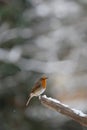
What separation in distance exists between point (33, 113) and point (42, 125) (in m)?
0.15

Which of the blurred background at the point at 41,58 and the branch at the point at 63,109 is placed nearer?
the branch at the point at 63,109

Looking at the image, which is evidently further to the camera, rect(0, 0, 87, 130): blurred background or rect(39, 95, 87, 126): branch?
rect(0, 0, 87, 130): blurred background

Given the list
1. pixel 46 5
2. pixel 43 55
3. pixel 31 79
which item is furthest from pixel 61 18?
pixel 31 79

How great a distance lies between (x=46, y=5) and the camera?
8.05 metres

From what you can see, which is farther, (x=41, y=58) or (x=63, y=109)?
(x=41, y=58)

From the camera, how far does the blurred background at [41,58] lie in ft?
16.9

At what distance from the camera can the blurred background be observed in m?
5.16

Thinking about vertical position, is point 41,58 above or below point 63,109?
above

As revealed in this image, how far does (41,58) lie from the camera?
257 inches

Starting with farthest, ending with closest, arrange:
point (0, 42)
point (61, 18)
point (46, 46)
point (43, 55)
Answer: point (61, 18) < point (46, 46) < point (43, 55) < point (0, 42)

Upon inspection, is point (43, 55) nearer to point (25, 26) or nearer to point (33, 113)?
point (25, 26)

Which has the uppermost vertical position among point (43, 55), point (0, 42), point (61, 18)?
point (61, 18)

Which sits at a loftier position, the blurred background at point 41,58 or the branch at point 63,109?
the blurred background at point 41,58

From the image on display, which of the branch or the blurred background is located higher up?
the blurred background
